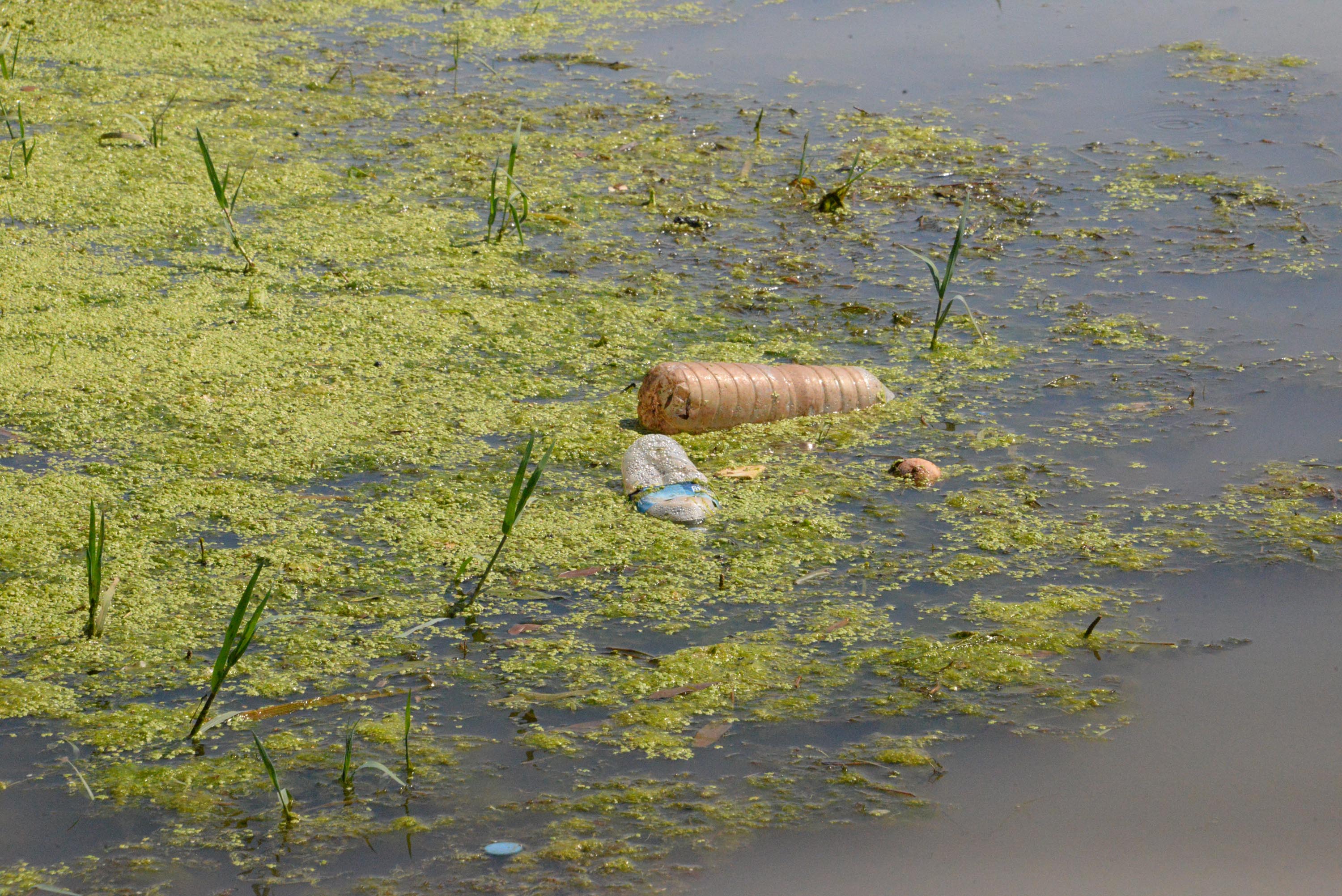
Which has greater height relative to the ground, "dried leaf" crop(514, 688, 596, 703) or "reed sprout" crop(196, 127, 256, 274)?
"reed sprout" crop(196, 127, 256, 274)

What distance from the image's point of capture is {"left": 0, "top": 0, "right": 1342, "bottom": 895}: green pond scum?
214cm

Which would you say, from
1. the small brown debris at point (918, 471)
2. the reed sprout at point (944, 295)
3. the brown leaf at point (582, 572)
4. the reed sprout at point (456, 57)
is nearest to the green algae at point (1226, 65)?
the reed sprout at point (944, 295)

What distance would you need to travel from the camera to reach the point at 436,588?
2.64m

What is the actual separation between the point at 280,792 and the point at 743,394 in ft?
5.69

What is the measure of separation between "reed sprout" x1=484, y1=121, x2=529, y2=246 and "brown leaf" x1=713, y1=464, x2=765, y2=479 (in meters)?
1.37

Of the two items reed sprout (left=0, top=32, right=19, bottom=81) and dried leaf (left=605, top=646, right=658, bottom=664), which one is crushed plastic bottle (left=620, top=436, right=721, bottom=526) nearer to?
dried leaf (left=605, top=646, right=658, bottom=664)

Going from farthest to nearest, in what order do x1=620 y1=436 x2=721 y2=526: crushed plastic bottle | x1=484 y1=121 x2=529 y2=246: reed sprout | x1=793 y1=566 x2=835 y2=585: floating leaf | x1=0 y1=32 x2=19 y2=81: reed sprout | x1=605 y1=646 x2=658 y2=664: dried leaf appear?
x1=0 y1=32 x2=19 y2=81: reed sprout, x1=484 y1=121 x2=529 y2=246: reed sprout, x1=620 y1=436 x2=721 y2=526: crushed plastic bottle, x1=793 y1=566 x2=835 y2=585: floating leaf, x1=605 y1=646 x2=658 y2=664: dried leaf

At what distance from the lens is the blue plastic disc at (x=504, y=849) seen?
1962 millimetres

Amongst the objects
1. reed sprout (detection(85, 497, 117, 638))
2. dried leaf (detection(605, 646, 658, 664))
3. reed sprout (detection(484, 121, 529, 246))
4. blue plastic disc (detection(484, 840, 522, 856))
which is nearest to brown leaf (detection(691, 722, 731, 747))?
dried leaf (detection(605, 646, 658, 664))

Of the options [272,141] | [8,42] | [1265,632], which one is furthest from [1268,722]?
[8,42]

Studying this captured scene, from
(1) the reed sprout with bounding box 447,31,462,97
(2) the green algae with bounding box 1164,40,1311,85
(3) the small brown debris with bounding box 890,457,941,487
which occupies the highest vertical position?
(2) the green algae with bounding box 1164,40,1311,85

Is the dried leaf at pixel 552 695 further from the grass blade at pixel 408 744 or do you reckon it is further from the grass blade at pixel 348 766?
the grass blade at pixel 348 766

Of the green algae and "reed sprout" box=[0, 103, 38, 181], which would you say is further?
the green algae

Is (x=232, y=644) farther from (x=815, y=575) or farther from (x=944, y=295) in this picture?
Answer: (x=944, y=295)
